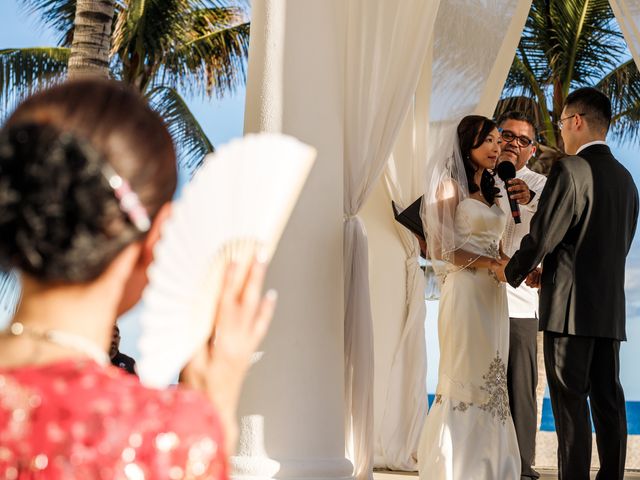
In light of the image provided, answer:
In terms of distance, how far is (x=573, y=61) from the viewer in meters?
17.7

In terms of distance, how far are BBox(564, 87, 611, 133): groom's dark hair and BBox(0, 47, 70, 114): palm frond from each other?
16.1 m

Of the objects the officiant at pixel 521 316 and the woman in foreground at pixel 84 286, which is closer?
the woman in foreground at pixel 84 286

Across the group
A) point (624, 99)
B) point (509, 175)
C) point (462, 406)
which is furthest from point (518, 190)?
point (624, 99)

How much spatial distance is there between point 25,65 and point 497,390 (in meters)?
16.7

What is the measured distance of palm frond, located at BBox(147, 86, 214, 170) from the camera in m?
20.0

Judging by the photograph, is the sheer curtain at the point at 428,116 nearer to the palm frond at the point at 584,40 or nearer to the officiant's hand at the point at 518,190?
the officiant's hand at the point at 518,190

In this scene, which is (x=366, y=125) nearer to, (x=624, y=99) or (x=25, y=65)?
(x=624, y=99)

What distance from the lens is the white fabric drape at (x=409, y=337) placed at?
280 inches

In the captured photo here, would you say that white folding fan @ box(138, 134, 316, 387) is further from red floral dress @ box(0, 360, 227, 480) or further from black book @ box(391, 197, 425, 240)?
black book @ box(391, 197, 425, 240)

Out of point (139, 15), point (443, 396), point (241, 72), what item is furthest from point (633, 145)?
point (443, 396)

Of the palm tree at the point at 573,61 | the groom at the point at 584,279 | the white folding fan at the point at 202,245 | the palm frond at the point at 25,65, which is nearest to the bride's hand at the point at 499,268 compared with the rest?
the groom at the point at 584,279

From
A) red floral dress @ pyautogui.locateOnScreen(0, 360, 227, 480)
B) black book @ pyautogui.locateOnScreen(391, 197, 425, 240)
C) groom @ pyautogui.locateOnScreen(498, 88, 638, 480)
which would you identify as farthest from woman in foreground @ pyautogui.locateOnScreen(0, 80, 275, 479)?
black book @ pyautogui.locateOnScreen(391, 197, 425, 240)

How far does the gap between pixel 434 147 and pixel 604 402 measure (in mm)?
1858

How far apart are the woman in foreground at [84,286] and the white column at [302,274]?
11.4ft
